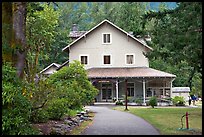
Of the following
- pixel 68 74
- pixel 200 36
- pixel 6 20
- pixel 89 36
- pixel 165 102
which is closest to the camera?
pixel 6 20

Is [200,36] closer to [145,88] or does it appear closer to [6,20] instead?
[6,20]

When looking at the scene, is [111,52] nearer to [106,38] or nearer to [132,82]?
[106,38]

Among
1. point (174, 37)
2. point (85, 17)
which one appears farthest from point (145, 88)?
point (85, 17)

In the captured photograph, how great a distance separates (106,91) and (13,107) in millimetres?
31051

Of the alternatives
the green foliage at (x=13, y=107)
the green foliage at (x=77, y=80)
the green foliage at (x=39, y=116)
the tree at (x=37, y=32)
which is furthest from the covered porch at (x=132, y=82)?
the green foliage at (x=13, y=107)

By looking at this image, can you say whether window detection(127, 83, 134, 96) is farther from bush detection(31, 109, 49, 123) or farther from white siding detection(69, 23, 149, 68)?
bush detection(31, 109, 49, 123)

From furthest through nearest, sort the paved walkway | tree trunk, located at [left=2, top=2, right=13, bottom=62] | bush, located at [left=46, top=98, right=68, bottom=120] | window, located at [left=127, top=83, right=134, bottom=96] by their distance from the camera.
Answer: window, located at [left=127, top=83, right=134, bottom=96] → bush, located at [left=46, top=98, right=68, bottom=120] → the paved walkway → tree trunk, located at [left=2, top=2, right=13, bottom=62]

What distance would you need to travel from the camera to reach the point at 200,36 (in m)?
13.1

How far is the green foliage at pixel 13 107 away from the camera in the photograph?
359 inches

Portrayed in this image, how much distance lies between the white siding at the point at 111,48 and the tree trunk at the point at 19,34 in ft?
89.7

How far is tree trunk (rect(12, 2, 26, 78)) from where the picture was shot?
11.0 m

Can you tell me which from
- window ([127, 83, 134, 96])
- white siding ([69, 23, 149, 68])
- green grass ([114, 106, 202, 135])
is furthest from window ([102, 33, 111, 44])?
green grass ([114, 106, 202, 135])

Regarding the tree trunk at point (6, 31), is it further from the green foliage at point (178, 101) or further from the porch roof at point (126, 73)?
the green foliage at point (178, 101)

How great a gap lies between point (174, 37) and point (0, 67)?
30.4 feet
